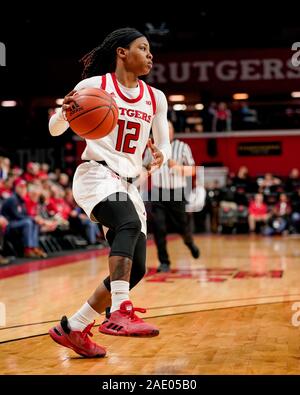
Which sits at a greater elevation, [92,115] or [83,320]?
[92,115]

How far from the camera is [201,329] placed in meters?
4.41

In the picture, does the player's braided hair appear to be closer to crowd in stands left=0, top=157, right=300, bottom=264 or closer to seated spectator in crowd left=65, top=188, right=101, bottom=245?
crowd in stands left=0, top=157, right=300, bottom=264

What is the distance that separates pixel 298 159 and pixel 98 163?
790 inches

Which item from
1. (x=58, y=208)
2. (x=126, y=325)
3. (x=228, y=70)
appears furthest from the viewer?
(x=228, y=70)

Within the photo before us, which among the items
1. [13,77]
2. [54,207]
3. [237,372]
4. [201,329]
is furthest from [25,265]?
[13,77]

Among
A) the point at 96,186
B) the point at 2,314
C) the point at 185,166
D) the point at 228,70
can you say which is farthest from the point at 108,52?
the point at 228,70

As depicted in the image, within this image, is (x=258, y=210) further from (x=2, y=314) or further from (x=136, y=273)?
(x=136, y=273)

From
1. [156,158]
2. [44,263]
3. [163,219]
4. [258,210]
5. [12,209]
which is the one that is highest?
[156,158]

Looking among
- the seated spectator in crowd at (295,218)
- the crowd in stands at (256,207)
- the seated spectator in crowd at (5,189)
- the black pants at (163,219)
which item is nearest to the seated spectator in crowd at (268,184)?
the crowd in stands at (256,207)

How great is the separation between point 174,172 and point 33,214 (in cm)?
356

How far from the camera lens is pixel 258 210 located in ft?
56.3

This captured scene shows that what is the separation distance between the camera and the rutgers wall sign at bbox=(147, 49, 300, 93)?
18.8m

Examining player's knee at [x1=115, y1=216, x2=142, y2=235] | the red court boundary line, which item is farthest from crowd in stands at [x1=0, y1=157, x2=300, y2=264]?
player's knee at [x1=115, y1=216, x2=142, y2=235]

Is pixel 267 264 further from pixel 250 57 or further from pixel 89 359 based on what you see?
pixel 250 57
